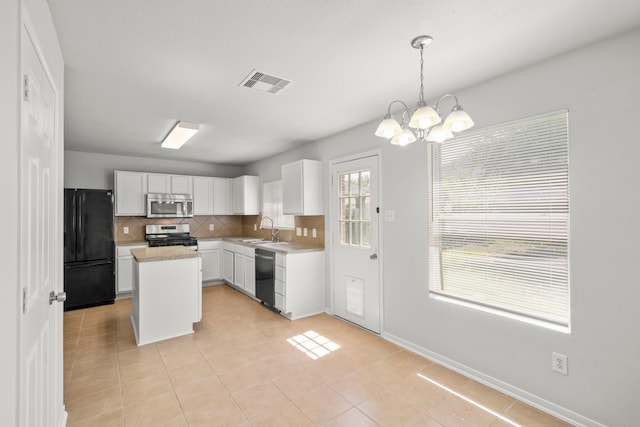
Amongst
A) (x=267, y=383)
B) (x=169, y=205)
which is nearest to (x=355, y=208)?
(x=267, y=383)

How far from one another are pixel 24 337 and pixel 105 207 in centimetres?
419

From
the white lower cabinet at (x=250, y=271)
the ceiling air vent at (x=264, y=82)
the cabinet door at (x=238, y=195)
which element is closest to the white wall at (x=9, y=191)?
the ceiling air vent at (x=264, y=82)

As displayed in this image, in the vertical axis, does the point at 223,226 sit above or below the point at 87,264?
above

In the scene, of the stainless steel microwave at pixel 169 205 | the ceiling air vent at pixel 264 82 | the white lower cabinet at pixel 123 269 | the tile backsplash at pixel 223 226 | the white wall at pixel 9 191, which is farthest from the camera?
the stainless steel microwave at pixel 169 205

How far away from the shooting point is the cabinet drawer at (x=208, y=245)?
18.9 ft

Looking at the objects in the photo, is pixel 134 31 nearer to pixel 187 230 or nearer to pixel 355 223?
pixel 355 223

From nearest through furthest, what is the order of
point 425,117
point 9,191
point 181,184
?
point 9,191 < point 425,117 < point 181,184

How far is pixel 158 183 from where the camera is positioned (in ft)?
18.2

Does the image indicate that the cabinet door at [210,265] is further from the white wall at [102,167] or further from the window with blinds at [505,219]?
the window with blinds at [505,219]

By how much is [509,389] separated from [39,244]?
120 inches

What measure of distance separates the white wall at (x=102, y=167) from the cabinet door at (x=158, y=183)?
1.25 ft

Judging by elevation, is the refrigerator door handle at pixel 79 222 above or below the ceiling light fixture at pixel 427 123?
below

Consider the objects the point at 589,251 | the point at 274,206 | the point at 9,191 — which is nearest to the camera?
the point at 9,191

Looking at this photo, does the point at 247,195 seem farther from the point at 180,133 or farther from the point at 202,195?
the point at 180,133
